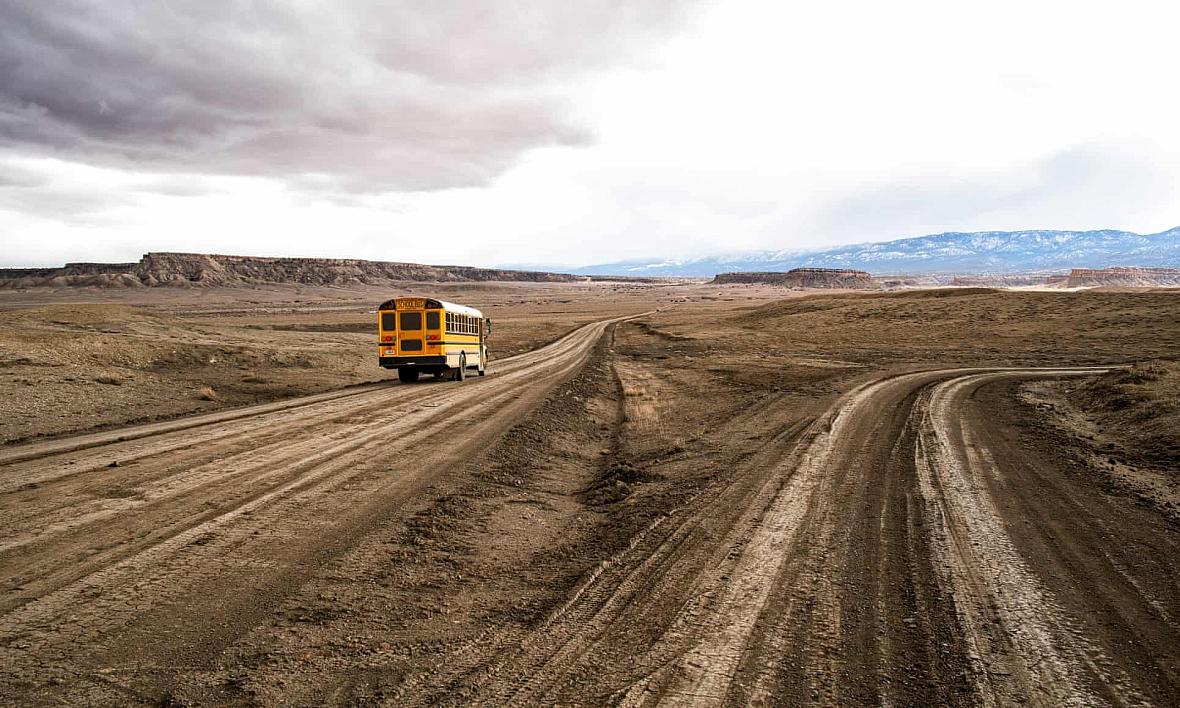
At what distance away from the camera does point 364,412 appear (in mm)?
16484

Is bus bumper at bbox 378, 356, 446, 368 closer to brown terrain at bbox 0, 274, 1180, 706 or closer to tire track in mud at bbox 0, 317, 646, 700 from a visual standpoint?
brown terrain at bbox 0, 274, 1180, 706

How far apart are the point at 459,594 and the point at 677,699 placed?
2.59 meters

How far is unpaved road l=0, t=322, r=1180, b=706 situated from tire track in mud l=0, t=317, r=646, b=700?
32 millimetres

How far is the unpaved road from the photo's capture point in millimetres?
4363

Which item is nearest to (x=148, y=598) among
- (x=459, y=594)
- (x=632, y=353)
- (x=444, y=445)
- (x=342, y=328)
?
(x=459, y=594)

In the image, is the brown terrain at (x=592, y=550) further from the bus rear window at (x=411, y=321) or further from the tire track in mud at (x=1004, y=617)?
the bus rear window at (x=411, y=321)

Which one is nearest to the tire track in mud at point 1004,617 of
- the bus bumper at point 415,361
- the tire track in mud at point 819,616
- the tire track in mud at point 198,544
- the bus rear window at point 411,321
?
the tire track in mud at point 819,616

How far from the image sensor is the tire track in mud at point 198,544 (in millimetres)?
4926

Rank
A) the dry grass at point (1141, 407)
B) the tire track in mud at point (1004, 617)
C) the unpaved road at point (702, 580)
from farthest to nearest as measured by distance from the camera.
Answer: the dry grass at point (1141, 407), the unpaved road at point (702, 580), the tire track in mud at point (1004, 617)

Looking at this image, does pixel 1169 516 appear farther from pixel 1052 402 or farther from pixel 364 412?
pixel 364 412

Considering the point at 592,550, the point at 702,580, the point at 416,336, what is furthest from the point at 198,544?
the point at 416,336

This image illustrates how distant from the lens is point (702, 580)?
Result: 6.09 meters

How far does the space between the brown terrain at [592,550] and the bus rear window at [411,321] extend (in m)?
6.24

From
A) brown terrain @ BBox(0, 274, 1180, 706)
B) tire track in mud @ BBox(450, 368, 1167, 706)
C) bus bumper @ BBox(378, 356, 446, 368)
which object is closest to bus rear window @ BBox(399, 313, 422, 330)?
bus bumper @ BBox(378, 356, 446, 368)
